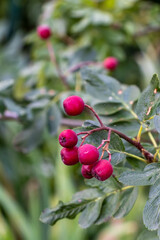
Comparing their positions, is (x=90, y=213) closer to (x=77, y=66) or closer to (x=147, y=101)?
(x=147, y=101)

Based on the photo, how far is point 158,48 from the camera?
1.83 meters

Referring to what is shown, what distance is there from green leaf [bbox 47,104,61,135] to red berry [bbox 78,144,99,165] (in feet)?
1.31

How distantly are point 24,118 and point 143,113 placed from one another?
44 cm

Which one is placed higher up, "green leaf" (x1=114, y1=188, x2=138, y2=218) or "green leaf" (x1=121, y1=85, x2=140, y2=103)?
"green leaf" (x1=121, y1=85, x2=140, y2=103)

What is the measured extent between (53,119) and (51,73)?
0.35 m

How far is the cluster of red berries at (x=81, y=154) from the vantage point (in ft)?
1.28

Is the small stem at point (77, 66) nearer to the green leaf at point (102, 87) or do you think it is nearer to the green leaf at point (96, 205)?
the green leaf at point (102, 87)

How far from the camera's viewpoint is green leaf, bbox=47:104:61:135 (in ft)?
2.60

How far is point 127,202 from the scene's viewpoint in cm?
51

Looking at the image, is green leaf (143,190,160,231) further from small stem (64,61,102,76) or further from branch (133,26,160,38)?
branch (133,26,160,38)

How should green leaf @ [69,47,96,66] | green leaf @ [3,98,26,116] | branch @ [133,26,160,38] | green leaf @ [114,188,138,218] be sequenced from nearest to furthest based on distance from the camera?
green leaf @ [114,188,138,218] < green leaf @ [3,98,26,116] < green leaf @ [69,47,96,66] < branch @ [133,26,160,38]

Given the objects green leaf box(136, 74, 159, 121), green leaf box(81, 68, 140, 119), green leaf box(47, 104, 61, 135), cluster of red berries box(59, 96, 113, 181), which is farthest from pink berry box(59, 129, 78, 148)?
green leaf box(47, 104, 61, 135)

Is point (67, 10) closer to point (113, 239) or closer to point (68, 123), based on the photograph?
point (68, 123)

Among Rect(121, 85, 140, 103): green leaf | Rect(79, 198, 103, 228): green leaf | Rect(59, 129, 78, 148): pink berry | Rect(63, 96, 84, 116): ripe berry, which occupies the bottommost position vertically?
Rect(79, 198, 103, 228): green leaf
